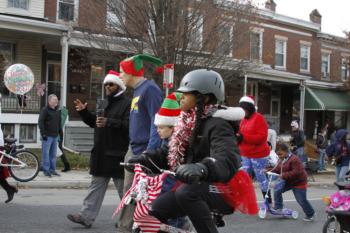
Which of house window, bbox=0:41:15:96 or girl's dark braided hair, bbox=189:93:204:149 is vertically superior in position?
house window, bbox=0:41:15:96

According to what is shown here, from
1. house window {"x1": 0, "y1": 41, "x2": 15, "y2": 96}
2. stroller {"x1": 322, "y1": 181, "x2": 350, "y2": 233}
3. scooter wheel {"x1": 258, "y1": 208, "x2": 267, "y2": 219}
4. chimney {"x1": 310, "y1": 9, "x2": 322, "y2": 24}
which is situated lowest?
scooter wheel {"x1": 258, "y1": 208, "x2": 267, "y2": 219}

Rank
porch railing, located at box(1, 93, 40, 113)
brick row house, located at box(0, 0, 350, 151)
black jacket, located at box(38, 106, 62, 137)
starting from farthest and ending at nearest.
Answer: porch railing, located at box(1, 93, 40, 113)
brick row house, located at box(0, 0, 350, 151)
black jacket, located at box(38, 106, 62, 137)

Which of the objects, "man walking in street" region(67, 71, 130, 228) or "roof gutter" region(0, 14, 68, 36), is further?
"roof gutter" region(0, 14, 68, 36)

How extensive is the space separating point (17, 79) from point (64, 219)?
9405 mm

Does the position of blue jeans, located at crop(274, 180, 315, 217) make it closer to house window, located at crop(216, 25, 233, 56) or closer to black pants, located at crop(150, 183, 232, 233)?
black pants, located at crop(150, 183, 232, 233)

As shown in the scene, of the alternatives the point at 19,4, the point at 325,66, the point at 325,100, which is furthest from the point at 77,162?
the point at 325,66

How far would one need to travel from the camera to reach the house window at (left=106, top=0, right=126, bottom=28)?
55.0 feet

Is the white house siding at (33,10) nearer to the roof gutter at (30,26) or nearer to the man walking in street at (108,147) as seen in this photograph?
the roof gutter at (30,26)

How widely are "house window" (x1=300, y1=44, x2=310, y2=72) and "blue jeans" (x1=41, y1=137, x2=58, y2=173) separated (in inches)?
900

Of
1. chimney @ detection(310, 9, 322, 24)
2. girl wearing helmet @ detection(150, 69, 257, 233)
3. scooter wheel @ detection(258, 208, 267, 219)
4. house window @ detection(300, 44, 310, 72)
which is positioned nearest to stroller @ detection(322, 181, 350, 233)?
scooter wheel @ detection(258, 208, 267, 219)

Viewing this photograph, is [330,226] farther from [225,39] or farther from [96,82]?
[96,82]

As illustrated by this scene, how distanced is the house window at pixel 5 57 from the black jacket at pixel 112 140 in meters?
14.4

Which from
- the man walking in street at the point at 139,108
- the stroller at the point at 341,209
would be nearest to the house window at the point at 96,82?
the man walking in street at the point at 139,108

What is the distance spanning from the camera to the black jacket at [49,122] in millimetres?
13797
